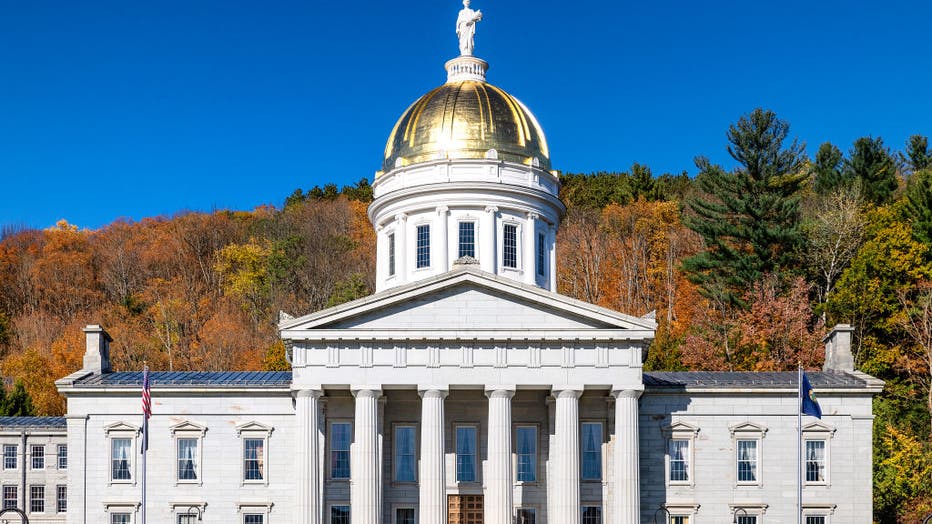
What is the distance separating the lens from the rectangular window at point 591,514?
53.0 meters

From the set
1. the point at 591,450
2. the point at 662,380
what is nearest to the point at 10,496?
the point at 591,450

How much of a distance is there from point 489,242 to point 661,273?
30.9m

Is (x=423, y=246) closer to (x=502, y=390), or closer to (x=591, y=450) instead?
(x=502, y=390)

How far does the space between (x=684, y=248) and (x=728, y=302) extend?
15814 millimetres

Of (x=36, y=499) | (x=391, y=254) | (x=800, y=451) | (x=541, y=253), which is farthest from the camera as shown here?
(x=391, y=254)

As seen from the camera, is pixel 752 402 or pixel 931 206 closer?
pixel 752 402

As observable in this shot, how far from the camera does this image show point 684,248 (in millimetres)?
90312

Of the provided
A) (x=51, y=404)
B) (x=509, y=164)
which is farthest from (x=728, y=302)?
(x=51, y=404)

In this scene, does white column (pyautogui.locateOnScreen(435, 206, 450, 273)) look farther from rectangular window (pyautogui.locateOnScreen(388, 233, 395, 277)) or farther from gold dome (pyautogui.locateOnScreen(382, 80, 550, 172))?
rectangular window (pyautogui.locateOnScreen(388, 233, 395, 277))

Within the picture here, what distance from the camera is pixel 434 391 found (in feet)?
167

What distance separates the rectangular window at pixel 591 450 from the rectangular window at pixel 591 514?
1165 mm

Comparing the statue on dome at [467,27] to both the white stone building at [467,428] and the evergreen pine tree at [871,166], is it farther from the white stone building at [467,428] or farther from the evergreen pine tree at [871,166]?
the evergreen pine tree at [871,166]

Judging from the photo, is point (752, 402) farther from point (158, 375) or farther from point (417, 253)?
point (158, 375)

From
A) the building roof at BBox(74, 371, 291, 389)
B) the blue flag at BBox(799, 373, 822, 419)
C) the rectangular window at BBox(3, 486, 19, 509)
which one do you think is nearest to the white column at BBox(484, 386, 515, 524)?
the building roof at BBox(74, 371, 291, 389)
